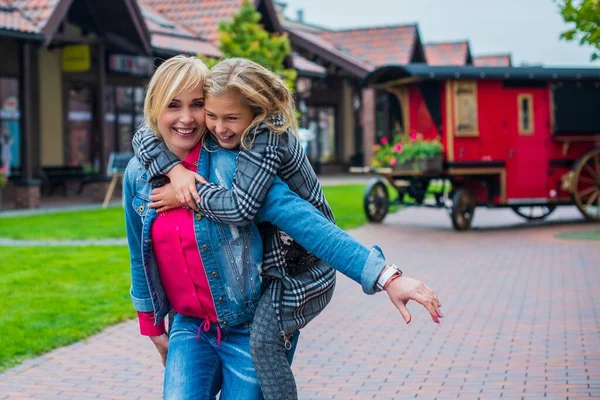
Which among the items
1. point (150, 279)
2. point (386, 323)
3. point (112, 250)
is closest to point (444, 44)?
point (112, 250)

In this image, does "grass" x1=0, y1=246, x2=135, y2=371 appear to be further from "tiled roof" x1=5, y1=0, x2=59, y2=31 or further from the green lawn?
"tiled roof" x1=5, y1=0, x2=59, y2=31

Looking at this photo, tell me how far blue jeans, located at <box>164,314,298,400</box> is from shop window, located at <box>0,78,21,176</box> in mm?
19623

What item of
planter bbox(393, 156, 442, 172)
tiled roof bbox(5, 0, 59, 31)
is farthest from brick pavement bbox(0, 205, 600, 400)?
tiled roof bbox(5, 0, 59, 31)

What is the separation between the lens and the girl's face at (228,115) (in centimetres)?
324

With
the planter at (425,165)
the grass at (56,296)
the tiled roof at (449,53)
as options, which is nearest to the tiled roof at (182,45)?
the planter at (425,165)

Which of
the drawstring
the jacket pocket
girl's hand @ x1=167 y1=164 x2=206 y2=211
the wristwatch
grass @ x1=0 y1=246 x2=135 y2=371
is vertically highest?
girl's hand @ x1=167 y1=164 x2=206 y2=211

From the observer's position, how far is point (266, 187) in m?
3.21

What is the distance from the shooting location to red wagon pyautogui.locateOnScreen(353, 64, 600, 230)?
16.4m

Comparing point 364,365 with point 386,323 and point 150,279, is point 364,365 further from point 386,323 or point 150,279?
point 150,279

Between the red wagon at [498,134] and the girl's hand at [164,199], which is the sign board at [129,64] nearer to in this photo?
the red wagon at [498,134]

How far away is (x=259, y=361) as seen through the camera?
3254 mm

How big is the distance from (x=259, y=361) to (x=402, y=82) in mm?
14013

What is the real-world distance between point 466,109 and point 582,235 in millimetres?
2811

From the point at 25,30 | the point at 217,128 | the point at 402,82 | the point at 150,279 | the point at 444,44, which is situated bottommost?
the point at 150,279
